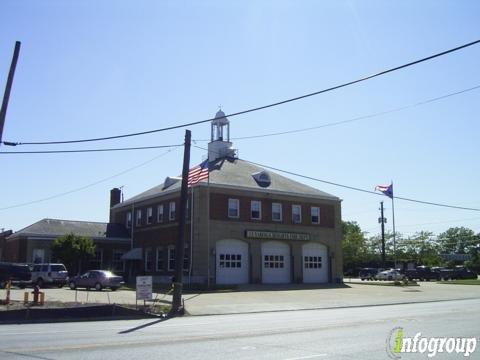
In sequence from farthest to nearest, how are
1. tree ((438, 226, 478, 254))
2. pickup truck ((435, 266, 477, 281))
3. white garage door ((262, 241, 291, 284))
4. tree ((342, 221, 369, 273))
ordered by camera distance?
1. tree ((438, 226, 478, 254))
2. tree ((342, 221, 369, 273))
3. pickup truck ((435, 266, 477, 281))
4. white garage door ((262, 241, 291, 284))

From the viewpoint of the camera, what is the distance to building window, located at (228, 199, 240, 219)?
46.5m

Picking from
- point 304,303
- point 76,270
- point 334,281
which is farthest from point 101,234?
point 304,303

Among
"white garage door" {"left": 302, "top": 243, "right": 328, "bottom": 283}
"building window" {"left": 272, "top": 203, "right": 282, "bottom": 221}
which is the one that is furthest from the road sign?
"white garage door" {"left": 302, "top": 243, "right": 328, "bottom": 283}

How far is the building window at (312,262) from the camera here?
5088 cm

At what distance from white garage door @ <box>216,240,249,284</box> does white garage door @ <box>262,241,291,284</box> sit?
78.8 inches

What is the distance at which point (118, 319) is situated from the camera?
21.5 meters

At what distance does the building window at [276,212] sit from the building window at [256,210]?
152 cm

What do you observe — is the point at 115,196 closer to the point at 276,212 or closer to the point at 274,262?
the point at 276,212

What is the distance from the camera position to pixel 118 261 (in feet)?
179

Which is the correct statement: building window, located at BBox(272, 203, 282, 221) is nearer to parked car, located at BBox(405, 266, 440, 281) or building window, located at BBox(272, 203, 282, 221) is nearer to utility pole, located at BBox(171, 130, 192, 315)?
parked car, located at BBox(405, 266, 440, 281)

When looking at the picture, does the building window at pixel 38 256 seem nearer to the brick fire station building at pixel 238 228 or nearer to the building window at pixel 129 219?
the brick fire station building at pixel 238 228

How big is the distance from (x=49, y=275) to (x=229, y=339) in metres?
30.5

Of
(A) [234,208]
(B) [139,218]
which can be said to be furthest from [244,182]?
(B) [139,218]

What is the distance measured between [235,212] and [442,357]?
36343 mm
